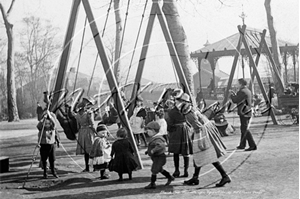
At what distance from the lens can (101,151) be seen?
16.8ft

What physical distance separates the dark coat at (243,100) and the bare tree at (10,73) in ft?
10.1

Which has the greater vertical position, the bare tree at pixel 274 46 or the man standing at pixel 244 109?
the bare tree at pixel 274 46

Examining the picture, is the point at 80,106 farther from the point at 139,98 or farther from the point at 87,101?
the point at 139,98

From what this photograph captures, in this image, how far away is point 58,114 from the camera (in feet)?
16.7

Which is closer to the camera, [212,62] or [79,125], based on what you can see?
[212,62]

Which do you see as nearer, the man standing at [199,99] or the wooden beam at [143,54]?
the man standing at [199,99]

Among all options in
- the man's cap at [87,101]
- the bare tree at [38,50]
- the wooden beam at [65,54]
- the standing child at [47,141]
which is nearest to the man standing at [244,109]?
the man's cap at [87,101]

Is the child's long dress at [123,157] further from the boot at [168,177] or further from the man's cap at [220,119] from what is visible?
the man's cap at [220,119]

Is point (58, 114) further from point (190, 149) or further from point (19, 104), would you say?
point (190, 149)

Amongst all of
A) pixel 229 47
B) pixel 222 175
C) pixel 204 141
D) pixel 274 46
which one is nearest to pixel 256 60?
pixel 274 46

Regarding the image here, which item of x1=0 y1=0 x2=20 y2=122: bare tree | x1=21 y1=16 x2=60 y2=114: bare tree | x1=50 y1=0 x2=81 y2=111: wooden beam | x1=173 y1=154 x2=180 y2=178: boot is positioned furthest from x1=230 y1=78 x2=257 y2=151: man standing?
x1=0 y1=0 x2=20 y2=122: bare tree

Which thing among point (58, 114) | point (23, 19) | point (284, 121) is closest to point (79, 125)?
point (58, 114)

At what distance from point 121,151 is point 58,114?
0.96 m

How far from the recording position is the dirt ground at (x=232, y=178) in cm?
403
